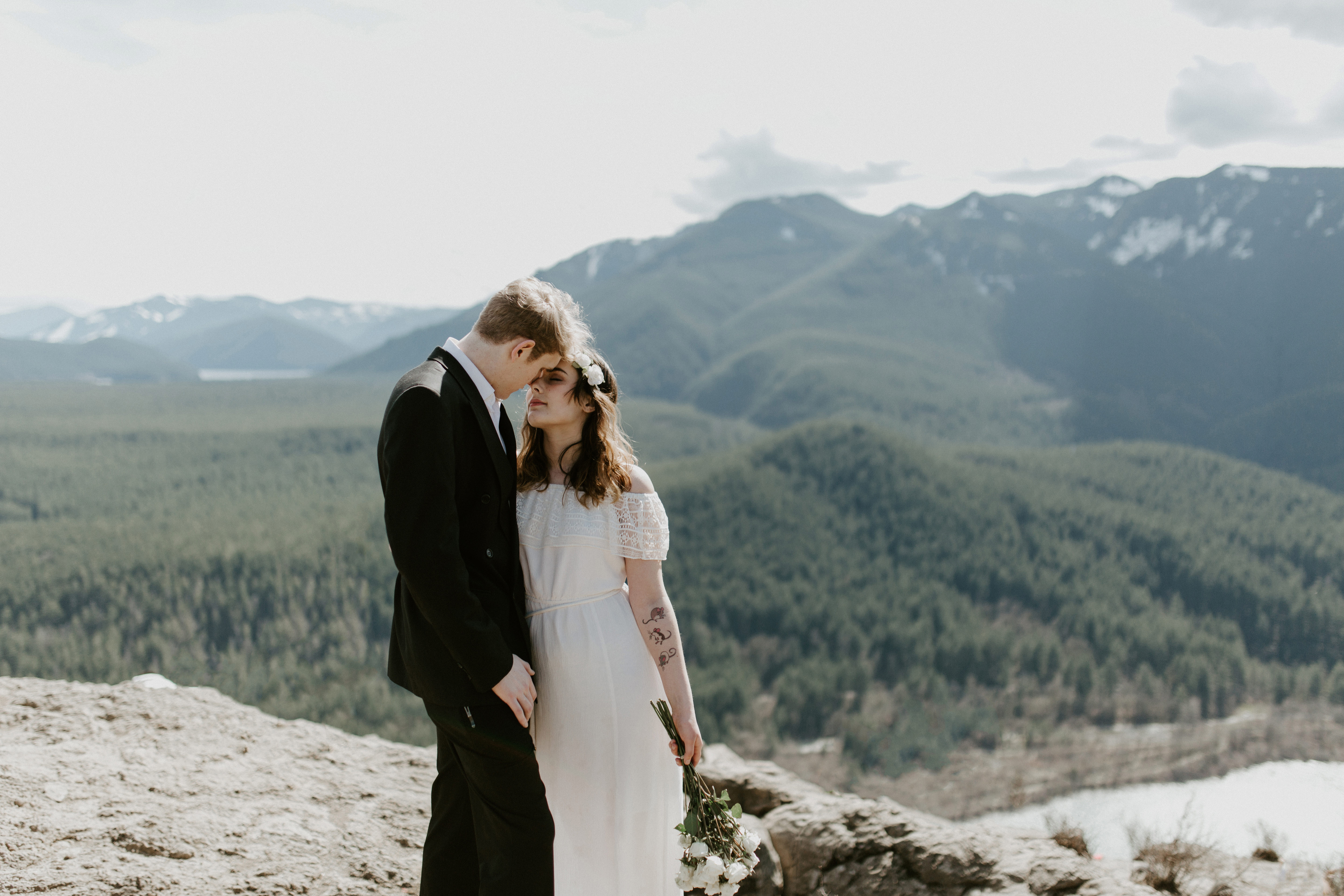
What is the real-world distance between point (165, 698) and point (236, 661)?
79654 millimetres

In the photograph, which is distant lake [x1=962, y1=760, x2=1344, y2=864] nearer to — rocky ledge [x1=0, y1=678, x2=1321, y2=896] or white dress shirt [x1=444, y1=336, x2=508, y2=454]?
rocky ledge [x1=0, y1=678, x2=1321, y2=896]

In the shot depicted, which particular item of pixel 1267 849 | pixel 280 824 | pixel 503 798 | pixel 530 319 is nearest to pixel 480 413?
pixel 530 319

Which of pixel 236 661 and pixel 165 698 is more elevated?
pixel 165 698

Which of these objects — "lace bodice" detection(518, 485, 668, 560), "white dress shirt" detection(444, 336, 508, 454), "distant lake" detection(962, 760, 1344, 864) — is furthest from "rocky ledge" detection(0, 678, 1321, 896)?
"distant lake" detection(962, 760, 1344, 864)

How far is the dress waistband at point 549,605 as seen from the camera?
385 centimetres

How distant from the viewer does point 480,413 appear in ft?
11.1

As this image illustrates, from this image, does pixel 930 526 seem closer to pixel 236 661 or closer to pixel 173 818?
pixel 236 661

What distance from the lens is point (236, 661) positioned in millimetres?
75438

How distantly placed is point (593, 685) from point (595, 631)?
0.81ft

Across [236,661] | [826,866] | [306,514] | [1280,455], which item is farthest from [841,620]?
[1280,455]

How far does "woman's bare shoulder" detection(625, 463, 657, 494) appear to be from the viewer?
155 inches

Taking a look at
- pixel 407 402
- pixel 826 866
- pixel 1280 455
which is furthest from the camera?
pixel 1280 455

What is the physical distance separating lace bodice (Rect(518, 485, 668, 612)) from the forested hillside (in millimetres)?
64039

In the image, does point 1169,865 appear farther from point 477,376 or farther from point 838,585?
point 838,585
